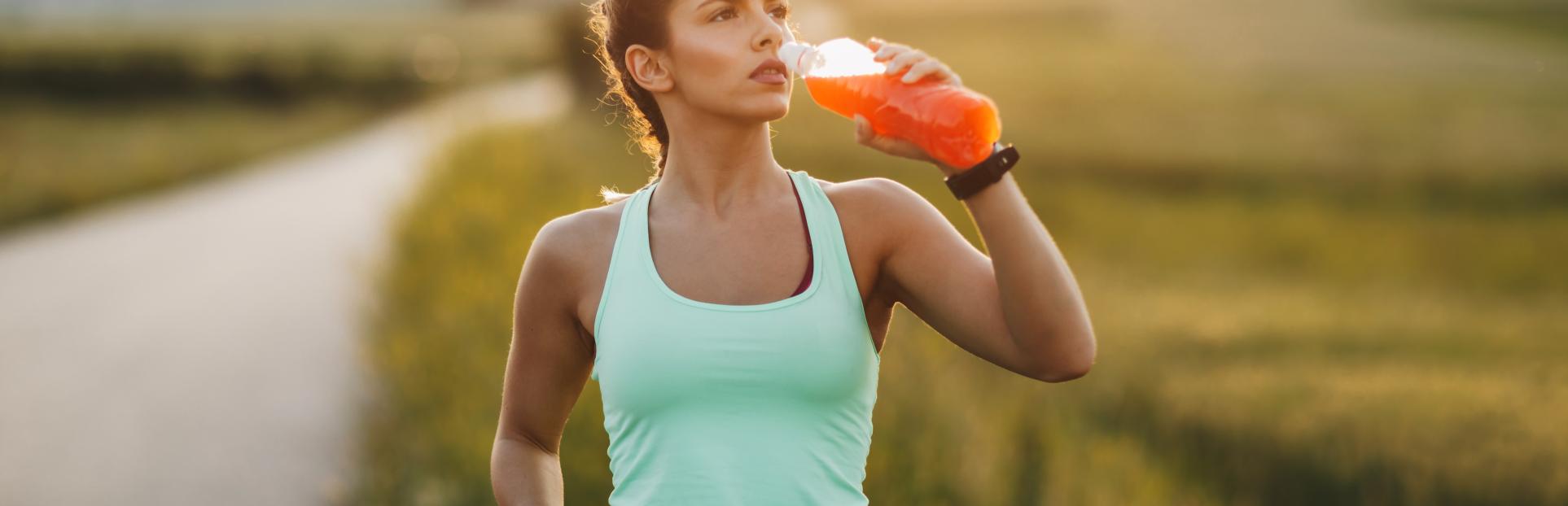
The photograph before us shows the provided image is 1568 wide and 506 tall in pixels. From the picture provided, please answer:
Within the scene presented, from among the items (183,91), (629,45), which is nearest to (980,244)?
(629,45)

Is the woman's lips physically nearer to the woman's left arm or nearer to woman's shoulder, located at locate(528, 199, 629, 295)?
the woman's left arm

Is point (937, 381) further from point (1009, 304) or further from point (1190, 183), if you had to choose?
point (1190, 183)

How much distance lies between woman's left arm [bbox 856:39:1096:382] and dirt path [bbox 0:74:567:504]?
183 inches

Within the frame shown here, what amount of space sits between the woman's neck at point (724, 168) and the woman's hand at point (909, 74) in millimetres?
226

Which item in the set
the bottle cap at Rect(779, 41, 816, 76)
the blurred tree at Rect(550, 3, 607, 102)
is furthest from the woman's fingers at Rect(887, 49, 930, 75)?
the blurred tree at Rect(550, 3, 607, 102)

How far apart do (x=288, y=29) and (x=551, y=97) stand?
19.0 meters

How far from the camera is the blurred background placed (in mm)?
6707

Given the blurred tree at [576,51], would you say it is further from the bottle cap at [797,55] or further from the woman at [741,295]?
the bottle cap at [797,55]

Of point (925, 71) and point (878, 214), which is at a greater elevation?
point (925, 71)

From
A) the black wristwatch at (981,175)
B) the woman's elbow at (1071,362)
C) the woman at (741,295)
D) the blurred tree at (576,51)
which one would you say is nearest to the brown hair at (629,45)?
the woman at (741,295)

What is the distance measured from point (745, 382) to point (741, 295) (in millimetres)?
149

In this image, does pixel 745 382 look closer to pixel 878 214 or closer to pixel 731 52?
pixel 878 214

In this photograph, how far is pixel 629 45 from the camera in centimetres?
248

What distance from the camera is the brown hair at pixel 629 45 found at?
95.0 inches
